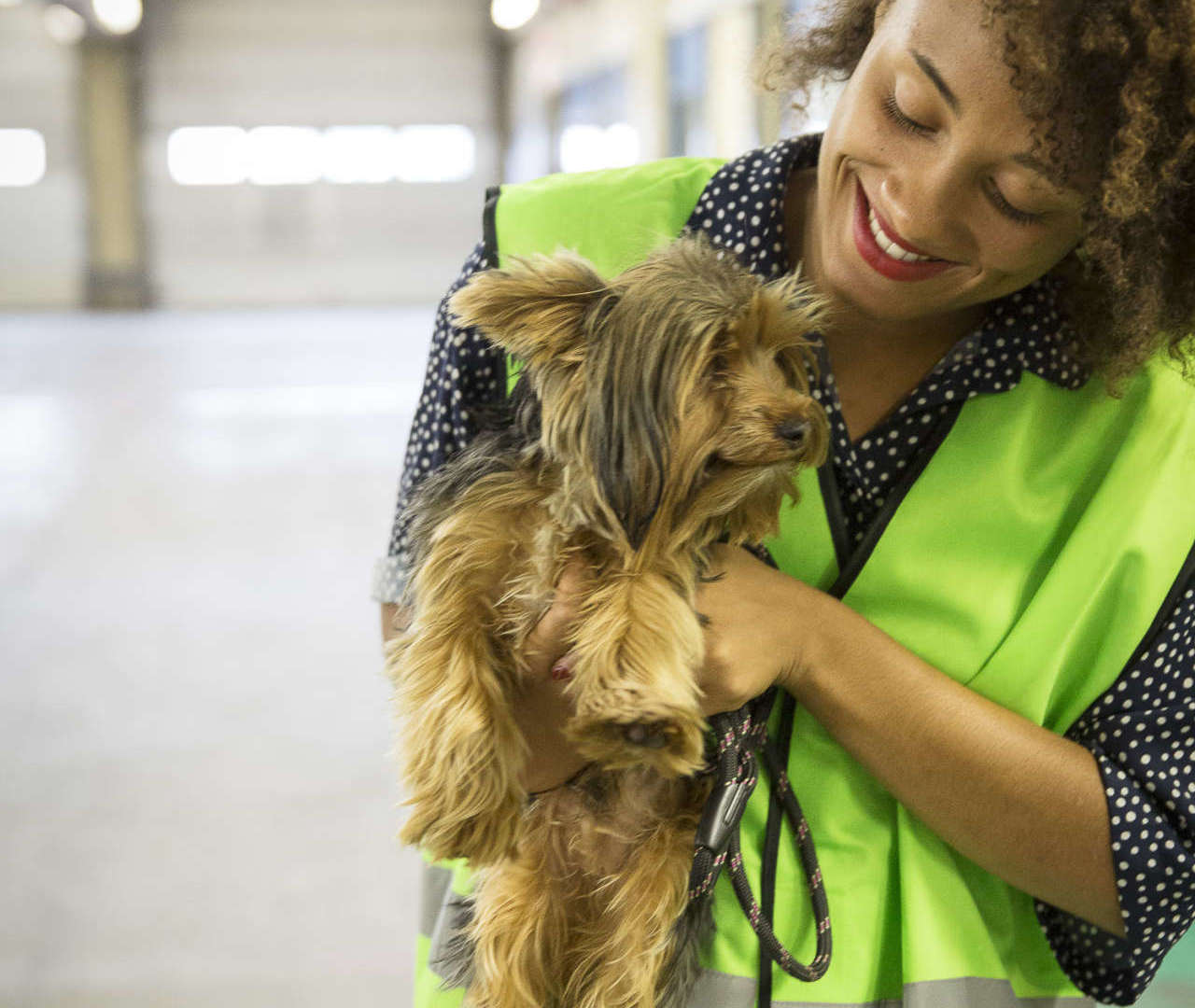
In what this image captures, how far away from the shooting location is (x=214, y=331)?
49.6 ft

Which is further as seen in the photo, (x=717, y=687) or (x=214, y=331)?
(x=214, y=331)

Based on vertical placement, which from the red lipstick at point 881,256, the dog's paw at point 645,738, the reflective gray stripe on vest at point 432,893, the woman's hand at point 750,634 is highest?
the red lipstick at point 881,256

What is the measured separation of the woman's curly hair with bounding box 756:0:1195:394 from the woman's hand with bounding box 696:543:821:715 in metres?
0.45

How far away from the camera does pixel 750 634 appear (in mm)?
1347

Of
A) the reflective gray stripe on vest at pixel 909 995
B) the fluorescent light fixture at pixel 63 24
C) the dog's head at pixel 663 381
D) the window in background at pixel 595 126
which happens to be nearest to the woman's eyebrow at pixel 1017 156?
the dog's head at pixel 663 381

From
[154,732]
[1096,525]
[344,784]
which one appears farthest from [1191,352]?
[154,732]

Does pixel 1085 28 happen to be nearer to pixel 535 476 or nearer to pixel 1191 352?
pixel 1191 352

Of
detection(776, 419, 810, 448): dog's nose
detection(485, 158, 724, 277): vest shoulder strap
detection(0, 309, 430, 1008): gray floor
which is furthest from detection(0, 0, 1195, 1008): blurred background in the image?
detection(776, 419, 810, 448): dog's nose

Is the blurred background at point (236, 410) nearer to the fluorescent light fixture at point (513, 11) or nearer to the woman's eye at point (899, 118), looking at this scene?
the fluorescent light fixture at point (513, 11)

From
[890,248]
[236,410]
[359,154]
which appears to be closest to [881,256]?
[890,248]

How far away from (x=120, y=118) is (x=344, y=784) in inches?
688

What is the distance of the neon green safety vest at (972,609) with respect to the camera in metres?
1.37

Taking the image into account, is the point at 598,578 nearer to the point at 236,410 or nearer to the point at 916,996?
the point at 916,996

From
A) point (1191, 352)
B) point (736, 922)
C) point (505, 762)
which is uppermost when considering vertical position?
point (1191, 352)
